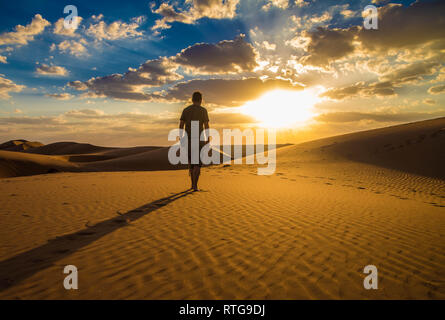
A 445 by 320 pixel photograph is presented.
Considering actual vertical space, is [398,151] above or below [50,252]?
above

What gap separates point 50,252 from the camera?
320 centimetres

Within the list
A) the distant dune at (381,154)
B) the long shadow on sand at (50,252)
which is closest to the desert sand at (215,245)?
the long shadow on sand at (50,252)

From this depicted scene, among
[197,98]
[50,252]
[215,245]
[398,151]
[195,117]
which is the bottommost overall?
[215,245]

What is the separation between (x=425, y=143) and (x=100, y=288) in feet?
74.2

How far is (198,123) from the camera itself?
7.29 m

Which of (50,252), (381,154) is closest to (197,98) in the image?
(50,252)

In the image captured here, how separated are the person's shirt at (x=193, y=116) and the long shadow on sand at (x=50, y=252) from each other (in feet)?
10.9

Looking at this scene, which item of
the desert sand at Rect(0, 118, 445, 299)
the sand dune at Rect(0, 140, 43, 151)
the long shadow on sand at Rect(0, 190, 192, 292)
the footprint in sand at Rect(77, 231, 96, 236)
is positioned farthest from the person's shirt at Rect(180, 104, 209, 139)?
the sand dune at Rect(0, 140, 43, 151)

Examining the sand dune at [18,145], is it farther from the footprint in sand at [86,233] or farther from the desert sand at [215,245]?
the footprint in sand at [86,233]

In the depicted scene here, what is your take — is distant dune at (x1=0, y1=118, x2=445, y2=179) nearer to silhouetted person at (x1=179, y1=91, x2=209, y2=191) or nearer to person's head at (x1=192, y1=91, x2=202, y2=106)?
silhouetted person at (x1=179, y1=91, x2=209, y2=191)

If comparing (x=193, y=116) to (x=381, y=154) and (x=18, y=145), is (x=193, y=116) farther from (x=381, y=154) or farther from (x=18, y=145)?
(x=18, y=145)

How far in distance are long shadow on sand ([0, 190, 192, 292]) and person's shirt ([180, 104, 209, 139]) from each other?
131 inches

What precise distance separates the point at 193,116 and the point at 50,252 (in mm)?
5072

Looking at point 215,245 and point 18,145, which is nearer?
point 215,245
